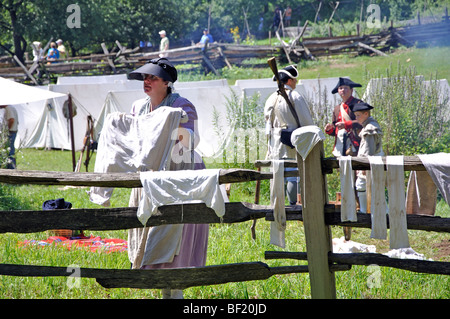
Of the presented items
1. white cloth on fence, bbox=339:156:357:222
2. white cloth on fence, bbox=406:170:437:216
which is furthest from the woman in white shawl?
white cloth on fence, bbox=406:170:437:216

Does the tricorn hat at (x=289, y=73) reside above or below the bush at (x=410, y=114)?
above

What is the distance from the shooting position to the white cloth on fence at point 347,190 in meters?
3.69

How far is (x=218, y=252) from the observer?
20.4 feet

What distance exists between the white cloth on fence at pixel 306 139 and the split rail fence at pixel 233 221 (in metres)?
A: 0.07

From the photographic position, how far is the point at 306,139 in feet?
11.7

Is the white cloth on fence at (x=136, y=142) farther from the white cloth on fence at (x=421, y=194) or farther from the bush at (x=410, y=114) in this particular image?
the bush at (x=410, y=114)

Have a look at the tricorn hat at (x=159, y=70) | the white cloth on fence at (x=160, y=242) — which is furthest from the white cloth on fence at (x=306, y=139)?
the tricorn hat at (x=159, y=70)

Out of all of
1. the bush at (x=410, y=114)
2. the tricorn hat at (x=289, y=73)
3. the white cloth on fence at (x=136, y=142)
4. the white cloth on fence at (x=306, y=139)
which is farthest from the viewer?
the bush at (x=410, y=114)

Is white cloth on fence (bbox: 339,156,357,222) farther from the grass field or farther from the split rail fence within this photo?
the grass field

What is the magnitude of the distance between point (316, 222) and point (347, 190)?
11.2 inches

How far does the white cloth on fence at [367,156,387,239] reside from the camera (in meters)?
3.63

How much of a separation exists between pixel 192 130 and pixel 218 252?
2216 millimetres

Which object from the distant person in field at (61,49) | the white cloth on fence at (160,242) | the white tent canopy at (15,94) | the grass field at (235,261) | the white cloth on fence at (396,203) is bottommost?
the grass field at (235,261)
